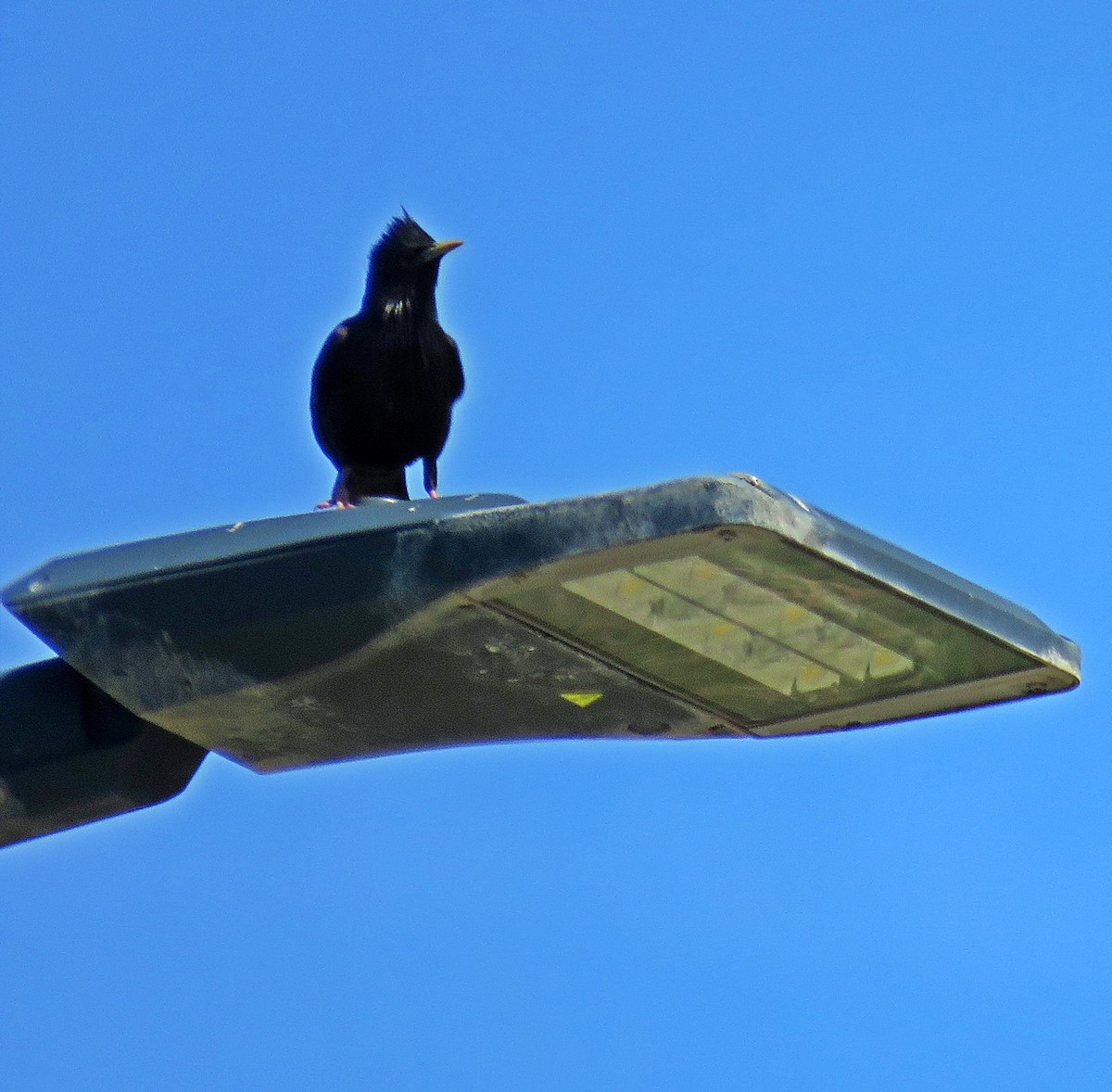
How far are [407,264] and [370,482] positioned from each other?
0.79m

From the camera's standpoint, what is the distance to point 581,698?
298 cm

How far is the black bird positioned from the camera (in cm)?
766

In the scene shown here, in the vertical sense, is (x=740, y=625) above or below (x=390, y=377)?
below

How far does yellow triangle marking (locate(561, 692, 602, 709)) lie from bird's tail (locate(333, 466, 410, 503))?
4847 millimetres

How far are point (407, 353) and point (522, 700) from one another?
4.83 meters

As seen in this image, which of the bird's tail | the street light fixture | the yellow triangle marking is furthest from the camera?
the bird's tail

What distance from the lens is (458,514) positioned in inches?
105

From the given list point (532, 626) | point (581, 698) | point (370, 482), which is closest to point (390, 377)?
point (370, 482)

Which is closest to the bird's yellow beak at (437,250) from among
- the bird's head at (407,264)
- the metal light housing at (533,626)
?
the bird's head at (407,264)

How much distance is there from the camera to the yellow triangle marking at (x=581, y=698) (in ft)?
9.77

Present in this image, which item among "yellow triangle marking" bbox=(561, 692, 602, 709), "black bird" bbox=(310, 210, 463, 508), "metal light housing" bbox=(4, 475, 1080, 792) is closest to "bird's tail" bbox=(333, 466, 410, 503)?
"black bird" bbox=(310, 210, 463, 508)

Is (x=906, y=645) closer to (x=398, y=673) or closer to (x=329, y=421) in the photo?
(x=398, y=673)

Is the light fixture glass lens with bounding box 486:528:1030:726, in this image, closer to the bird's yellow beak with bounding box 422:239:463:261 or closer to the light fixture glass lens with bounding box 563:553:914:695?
the light fixture glass lens with bounding box 563:553:914:695

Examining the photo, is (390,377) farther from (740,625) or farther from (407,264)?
(740,625)
